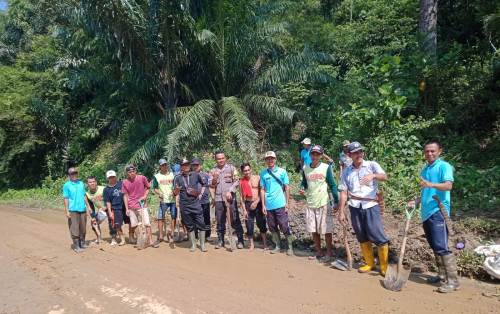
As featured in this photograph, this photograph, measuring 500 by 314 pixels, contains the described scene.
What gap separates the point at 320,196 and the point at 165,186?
3.27 m

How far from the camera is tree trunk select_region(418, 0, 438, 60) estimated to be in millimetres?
10560

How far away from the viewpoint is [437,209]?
15.7 feet

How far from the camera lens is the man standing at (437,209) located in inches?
184

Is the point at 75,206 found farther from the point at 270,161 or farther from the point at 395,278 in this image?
the point at 395,278

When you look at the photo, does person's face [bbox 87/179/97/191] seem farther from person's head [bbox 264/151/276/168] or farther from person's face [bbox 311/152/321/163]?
person's face [bbox 311/152/321/163]

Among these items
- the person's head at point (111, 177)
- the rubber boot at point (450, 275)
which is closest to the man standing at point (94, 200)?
the person's head at point (111, 177)

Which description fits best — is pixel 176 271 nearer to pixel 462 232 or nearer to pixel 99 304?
pixel 99 304

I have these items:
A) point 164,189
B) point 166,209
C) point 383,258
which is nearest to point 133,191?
point 164,189

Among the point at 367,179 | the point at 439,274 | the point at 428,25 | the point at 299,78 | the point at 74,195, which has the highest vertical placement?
the point at 428,25

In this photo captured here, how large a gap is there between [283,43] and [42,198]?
1226 centimetres

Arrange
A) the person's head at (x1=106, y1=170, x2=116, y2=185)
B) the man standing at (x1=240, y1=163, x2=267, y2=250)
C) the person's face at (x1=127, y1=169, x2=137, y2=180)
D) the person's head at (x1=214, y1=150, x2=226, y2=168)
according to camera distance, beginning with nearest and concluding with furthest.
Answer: the man standing at (x1=240, y1=163, x2=267, y2=250) < the person's head at (x1=214, y1=150, x2=226, y2=168) < the person's face at (x1=127, y1=169, x2=137, y2=180) < the person's head at (x1=106, y1=170, x2=116, y2=185)

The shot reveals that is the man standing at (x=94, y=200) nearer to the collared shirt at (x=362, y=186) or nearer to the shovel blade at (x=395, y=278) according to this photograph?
the collared shirt at (x=362, y=186)

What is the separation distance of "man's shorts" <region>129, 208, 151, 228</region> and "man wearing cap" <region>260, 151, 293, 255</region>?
98.1 inches

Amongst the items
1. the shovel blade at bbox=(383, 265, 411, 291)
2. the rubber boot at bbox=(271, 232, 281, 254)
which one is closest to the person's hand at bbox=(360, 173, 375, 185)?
the shovel blade at bbox=(383, 265, 411, 291)
